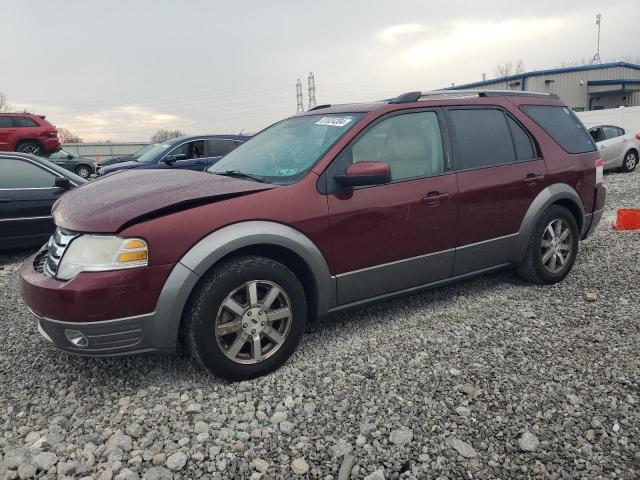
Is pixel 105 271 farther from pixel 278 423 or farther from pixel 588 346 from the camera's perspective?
pixel 588 346

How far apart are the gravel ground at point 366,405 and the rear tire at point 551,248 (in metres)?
0.54

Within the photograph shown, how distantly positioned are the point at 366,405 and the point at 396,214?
132 cm

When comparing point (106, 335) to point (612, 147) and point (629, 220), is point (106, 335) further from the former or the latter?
point (612, 147)

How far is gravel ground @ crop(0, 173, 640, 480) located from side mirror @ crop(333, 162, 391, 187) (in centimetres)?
115

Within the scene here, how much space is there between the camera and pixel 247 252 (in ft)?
9.46

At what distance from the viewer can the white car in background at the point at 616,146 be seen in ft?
42.5

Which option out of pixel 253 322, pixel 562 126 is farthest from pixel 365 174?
pixel 562 126

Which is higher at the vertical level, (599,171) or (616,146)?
(616,146)

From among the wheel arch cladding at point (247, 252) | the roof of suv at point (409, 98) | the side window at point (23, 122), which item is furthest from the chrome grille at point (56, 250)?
the side window at point (23, 122)

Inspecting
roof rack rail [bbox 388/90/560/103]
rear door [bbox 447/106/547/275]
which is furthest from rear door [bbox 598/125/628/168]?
rear door [bbox 447/106/547/275]

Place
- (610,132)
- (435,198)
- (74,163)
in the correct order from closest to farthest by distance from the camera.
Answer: (435,198) → (610,132) → (74,163)

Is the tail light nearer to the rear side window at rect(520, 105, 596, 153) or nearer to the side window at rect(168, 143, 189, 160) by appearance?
the rear side window at rect(520, 105, 596, 153)

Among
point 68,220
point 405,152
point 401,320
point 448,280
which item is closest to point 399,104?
point 405,152

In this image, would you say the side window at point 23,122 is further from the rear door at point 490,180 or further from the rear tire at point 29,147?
the rear door at point 490,180
